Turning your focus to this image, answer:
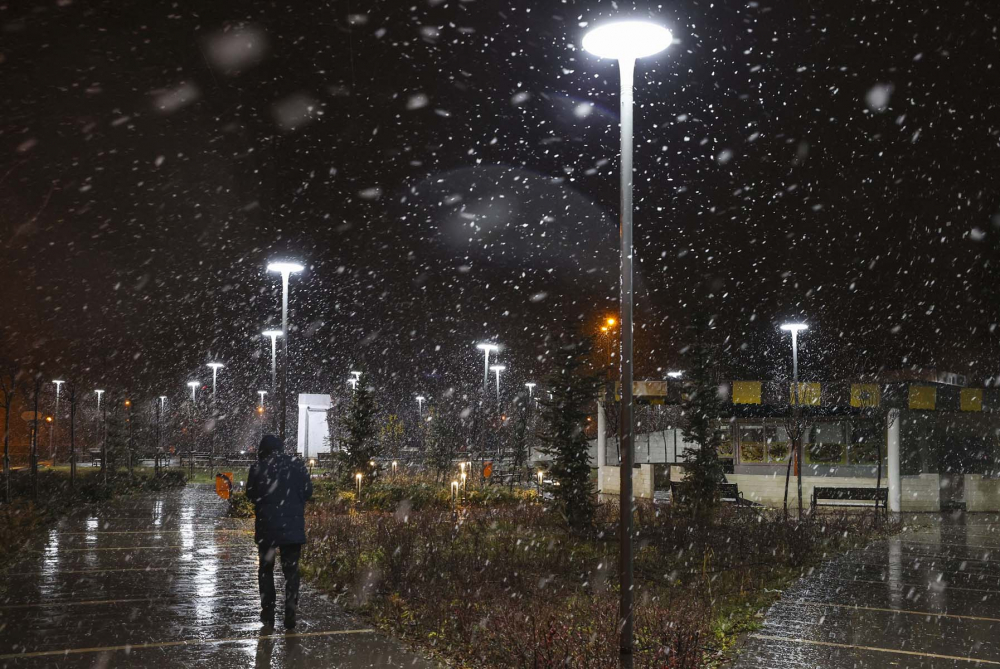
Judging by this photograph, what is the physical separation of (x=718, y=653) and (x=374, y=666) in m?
3.35

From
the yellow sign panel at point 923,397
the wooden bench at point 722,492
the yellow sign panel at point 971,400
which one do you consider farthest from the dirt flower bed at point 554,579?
the yellow sign panel at point 971,400

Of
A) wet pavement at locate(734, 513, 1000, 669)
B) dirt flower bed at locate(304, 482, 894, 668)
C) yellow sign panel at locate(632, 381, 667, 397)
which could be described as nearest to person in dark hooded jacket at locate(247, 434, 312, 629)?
dirt flower bed at locate(304, 482, 894, 668)

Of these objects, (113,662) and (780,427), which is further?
(780,427)

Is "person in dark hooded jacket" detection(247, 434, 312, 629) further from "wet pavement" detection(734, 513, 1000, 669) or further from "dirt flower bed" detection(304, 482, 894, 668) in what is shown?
"wet pavement" detection(734, 513, 1000, 669)

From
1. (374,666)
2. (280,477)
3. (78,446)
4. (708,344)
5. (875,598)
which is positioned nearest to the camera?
(374,666)

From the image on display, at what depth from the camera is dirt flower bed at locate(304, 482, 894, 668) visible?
7.84 meters

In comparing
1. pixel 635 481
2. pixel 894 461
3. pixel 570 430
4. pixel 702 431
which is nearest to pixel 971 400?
pixel 894 461

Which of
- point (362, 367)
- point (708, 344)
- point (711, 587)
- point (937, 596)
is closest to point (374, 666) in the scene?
point (711, 587)

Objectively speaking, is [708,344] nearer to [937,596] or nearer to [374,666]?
[937,596]

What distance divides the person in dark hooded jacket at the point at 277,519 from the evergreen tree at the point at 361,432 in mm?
19286

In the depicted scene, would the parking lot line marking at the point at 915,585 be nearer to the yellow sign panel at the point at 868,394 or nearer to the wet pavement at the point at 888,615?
the wet pavement at the point at 888,615

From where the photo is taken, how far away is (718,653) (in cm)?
826

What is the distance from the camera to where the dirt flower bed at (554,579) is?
784 cm

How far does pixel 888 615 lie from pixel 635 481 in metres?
22.7
